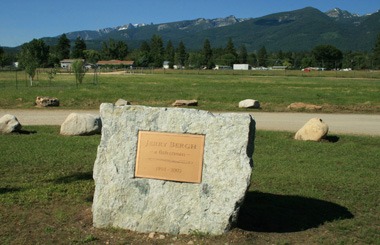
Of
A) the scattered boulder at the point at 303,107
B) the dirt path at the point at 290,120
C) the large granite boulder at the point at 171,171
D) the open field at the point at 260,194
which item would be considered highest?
the large granite boulder at the point at 171,171

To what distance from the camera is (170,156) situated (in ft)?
22.5

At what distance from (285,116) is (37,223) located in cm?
1581

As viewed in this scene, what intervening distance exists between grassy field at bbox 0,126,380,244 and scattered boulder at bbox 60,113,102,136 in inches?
46.6

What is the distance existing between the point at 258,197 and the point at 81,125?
26.7 feet

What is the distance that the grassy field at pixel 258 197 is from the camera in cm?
657

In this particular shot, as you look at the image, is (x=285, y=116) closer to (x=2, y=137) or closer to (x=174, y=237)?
(x=2, y=137)

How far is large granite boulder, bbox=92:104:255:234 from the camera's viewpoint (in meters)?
6.53

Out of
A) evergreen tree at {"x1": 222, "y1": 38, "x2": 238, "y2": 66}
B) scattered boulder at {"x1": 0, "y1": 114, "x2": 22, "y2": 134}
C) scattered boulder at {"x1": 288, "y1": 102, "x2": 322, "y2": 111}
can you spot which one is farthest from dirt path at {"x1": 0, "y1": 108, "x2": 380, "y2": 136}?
evergreen tree at {"x1": 222, "y1": 38, "x2": 238, "y2": 66}

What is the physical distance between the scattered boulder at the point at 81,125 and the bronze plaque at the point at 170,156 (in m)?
8.29

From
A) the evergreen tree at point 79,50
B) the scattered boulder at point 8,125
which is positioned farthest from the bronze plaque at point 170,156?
the evergreen tree at point 79,50

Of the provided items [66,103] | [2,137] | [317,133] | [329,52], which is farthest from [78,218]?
[329,52]

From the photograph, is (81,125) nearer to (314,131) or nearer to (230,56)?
(314,131)

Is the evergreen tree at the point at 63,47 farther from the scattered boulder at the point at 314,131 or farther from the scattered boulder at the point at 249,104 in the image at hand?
the scattered boulder at the point at 314,131

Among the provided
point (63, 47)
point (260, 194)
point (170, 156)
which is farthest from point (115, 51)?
point (170, 156)
